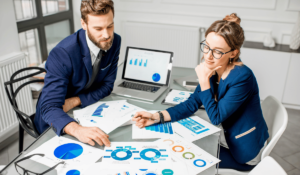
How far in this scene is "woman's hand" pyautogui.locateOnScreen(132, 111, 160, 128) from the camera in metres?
1.40

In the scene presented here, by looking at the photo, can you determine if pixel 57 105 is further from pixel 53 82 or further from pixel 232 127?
pixel 232 127

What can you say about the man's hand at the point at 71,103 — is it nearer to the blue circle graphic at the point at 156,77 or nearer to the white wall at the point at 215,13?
the blue circle graphic at the point at 156,77

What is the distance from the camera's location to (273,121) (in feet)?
5.16

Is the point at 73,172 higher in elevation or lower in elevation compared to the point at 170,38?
lower

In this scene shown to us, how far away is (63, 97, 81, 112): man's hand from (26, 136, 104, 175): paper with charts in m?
0.30

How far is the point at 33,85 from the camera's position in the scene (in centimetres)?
267

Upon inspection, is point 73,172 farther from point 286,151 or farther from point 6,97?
point 286,151

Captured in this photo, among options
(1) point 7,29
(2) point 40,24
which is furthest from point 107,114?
(2) point 40,24

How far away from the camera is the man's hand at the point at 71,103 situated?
1.53 m

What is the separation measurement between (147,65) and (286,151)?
1.63m

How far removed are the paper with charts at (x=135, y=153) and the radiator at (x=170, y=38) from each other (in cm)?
260

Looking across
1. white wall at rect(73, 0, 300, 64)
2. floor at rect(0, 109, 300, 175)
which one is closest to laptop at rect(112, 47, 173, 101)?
floor at rect(0, 109, 300, 175)

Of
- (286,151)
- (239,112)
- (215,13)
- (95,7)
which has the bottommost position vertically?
(286,151)

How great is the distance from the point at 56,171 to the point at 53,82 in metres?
0.60
